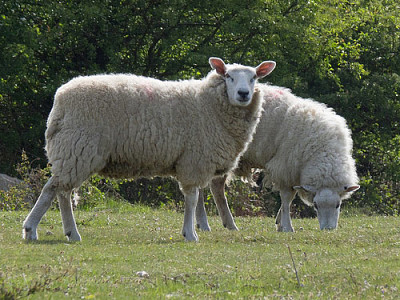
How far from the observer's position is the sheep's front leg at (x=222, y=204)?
11.8 meters

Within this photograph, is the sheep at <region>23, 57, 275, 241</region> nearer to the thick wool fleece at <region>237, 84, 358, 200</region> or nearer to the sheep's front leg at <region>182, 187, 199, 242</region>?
the sheep's front leg at <region>182, 187, 199, 242</region>

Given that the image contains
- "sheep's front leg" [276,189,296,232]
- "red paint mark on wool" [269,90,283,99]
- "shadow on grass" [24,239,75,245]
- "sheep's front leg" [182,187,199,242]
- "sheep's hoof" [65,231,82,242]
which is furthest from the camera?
"red paint mark on wool" [269,90,283,99]

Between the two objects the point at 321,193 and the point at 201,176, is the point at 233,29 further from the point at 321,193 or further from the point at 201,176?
the point at 201,176

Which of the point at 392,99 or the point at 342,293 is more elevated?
the point at 342,293

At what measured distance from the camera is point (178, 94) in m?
10.1

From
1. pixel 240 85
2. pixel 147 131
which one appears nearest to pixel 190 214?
pixel 147 131

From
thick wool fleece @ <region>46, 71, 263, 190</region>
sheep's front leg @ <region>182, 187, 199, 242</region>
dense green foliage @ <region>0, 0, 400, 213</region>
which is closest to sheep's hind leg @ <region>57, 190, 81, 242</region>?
thick wool fleece @ <region>46, 71, 263, 190</region>

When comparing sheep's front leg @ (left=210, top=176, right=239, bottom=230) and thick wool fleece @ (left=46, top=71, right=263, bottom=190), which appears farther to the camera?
sheep's front leg @ (left=210, top=176, right=239, bottom=230)

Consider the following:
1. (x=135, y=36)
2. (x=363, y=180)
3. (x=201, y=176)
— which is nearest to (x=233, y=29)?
(x=135, y=36)

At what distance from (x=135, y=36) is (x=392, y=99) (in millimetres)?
8973

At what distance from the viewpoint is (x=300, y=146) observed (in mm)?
11742

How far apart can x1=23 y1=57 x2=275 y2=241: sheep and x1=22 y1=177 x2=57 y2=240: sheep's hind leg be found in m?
0.01

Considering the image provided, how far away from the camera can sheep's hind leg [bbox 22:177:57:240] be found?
912cm

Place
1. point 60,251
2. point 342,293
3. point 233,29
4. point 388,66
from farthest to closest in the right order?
point 388,66 → point 233,29 → point 60,251 → point 342,293
